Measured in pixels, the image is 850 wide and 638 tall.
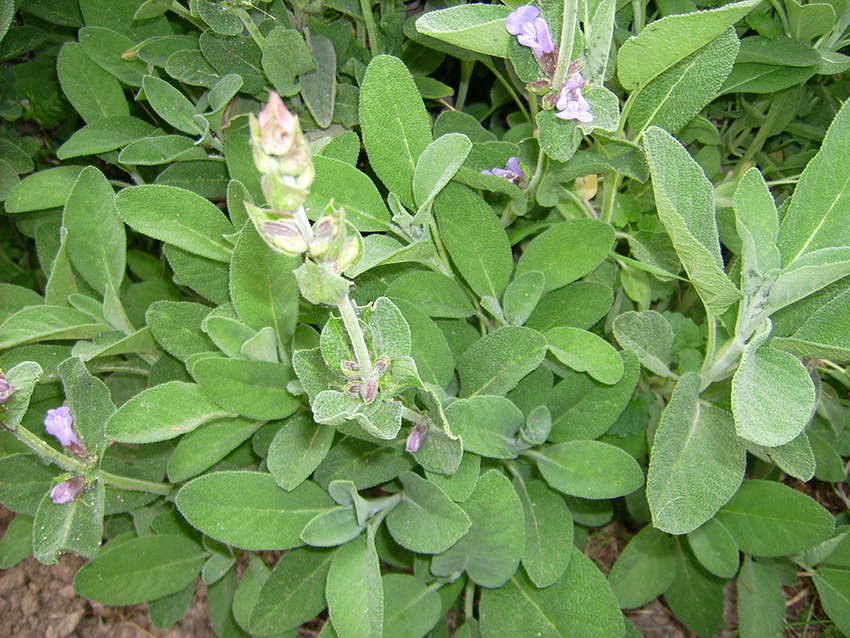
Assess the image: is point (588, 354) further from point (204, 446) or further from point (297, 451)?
point (204, 446)

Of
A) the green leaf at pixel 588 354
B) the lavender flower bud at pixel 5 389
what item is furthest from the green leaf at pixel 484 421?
the lavender flower bud at pixel 5 389

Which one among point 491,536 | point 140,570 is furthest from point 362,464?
point 140,570

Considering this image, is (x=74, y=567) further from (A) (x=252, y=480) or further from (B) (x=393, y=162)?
(B) (x=393, y=162)

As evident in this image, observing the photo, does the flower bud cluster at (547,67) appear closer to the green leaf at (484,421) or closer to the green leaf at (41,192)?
the green leaf at (484,421)

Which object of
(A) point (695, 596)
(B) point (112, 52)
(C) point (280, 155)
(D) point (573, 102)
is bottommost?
(A) point (695, 596)

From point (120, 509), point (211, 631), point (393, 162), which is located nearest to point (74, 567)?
point (211, 631)
